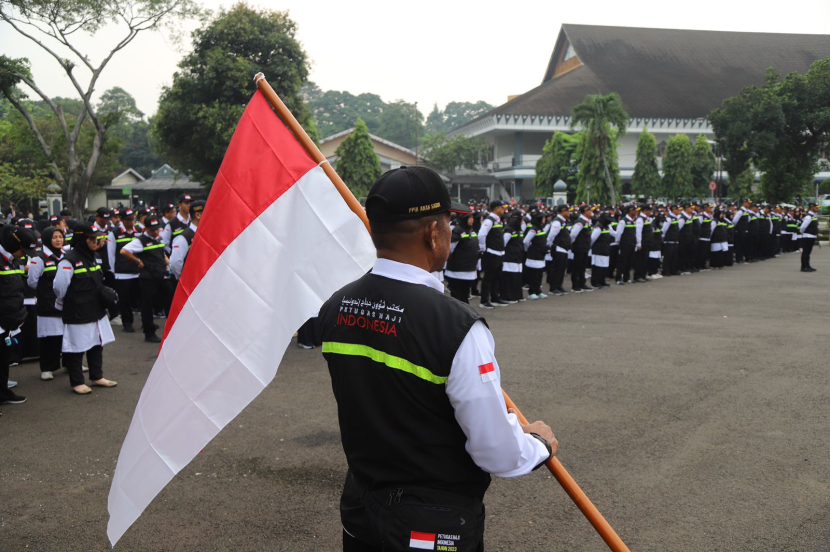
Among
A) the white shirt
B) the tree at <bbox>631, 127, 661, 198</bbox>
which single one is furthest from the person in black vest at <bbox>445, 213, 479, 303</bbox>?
the tree at <bbox>631, 127, 661, 198</bbox>

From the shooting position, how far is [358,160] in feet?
133

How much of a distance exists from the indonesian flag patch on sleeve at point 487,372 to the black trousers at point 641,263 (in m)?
16.5

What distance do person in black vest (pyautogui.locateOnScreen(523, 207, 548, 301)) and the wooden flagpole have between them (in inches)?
471

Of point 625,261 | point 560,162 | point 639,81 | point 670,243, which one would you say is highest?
point 639,81

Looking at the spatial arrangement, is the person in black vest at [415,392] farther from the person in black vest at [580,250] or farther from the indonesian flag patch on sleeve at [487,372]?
the person in black vest at [580,250]

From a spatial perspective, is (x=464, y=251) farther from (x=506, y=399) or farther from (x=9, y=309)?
(x=506, y=399)

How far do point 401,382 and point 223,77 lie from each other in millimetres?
28514

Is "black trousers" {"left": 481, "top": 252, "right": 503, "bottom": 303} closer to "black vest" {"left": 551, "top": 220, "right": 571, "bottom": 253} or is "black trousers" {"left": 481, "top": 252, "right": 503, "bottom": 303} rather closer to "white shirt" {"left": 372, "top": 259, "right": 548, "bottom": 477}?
"black vest" {"left": 551, "top": 220, "right": 571, "bottom": 253}

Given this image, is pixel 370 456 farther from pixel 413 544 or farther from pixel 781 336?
pixel 781 336

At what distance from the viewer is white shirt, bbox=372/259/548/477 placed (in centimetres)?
208

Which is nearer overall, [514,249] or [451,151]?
[514,249]

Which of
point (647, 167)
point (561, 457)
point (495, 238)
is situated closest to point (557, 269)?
point (495, 238)

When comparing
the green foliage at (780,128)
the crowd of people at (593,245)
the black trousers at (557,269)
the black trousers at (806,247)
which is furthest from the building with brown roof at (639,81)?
the black trousers at (557,269)

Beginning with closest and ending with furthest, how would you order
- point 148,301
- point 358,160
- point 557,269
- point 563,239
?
1. point 148,301
2. point 563,239
3. point 557,269
4. point 358,160
